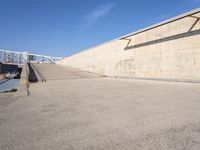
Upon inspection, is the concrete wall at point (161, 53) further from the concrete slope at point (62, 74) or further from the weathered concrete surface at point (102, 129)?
the weathered concrete surface at point (102, 129)

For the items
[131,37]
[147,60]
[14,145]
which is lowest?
[14,145]

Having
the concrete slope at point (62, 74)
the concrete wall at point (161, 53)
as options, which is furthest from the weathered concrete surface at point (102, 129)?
the concrete slope at point (62, 74)

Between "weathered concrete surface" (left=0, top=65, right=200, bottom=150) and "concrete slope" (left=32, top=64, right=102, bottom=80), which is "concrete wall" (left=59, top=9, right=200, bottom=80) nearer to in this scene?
"concrete slope" (left=32, top=64, right=102, bottom=80)

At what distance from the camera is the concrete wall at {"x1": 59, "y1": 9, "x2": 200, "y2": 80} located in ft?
38.3

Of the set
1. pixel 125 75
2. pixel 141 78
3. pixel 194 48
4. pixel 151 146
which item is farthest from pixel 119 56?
pixel 151 146

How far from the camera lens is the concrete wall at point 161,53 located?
11.7 meters

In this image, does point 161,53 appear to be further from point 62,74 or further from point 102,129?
point 62,74

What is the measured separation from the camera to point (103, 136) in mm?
2803

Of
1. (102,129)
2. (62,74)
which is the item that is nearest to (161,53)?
(102,129)

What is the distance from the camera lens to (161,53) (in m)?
14.2

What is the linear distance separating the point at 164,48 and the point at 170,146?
41.9ft

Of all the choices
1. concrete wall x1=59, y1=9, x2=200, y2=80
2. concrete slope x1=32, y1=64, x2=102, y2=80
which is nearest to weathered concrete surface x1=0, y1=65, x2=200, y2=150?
concrete wall x1=59, y1=9, x2=200, y2=80

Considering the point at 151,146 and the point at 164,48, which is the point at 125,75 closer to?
the point at 164,48

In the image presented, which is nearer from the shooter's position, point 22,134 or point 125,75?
point 22,134
